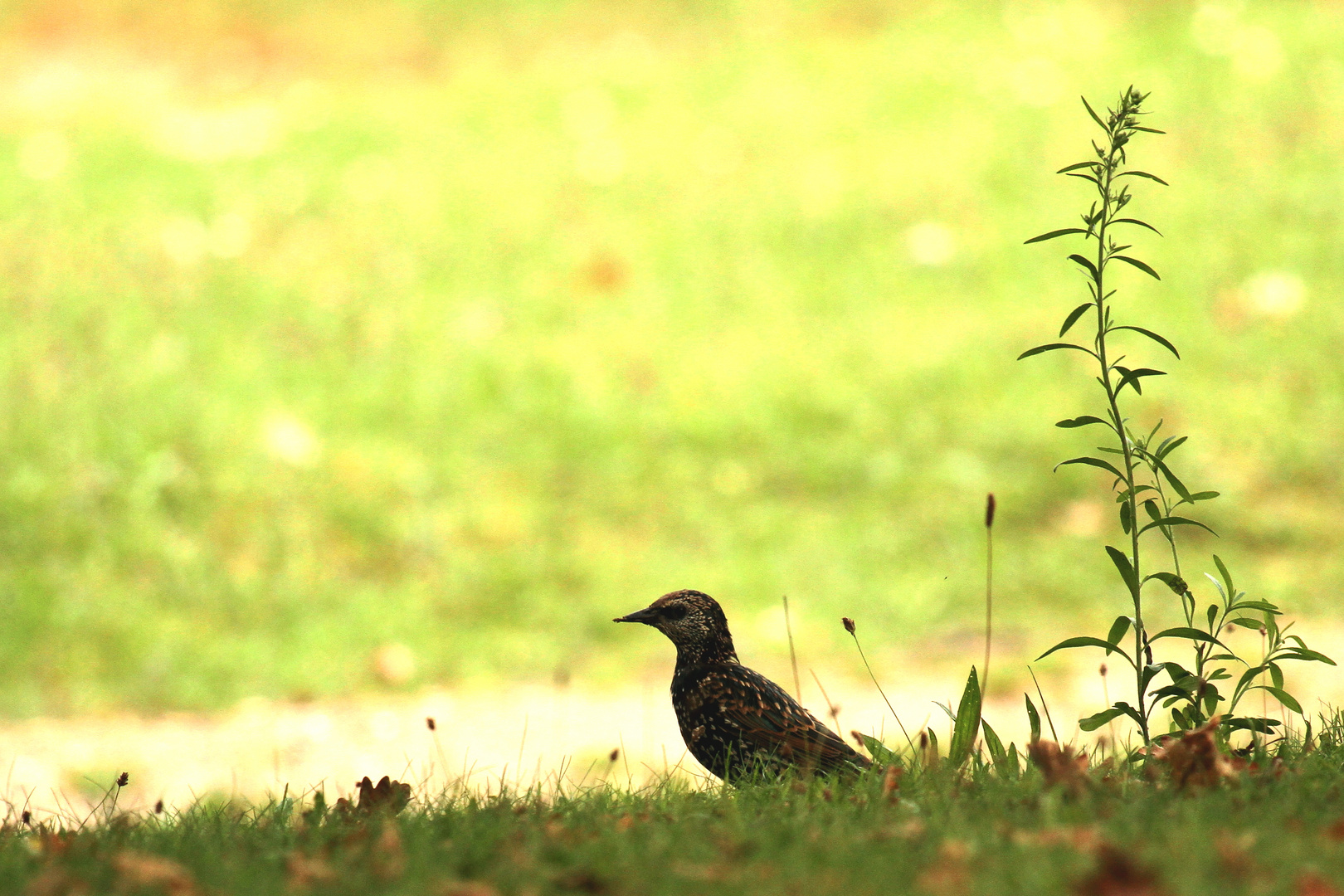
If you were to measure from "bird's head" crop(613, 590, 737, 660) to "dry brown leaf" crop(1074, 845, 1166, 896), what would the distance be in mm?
1920

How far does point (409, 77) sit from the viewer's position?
14477mm

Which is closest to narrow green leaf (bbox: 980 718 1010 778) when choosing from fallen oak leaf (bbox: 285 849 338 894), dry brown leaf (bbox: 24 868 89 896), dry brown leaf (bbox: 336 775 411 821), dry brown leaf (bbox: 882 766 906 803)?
dry brown leaf (bbox: 882 766 906 803)

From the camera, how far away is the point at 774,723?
3.89 meters

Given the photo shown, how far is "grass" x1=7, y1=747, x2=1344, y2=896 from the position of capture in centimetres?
241

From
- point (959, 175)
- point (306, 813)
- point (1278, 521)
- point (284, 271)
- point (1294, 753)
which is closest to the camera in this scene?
point (306, 813)

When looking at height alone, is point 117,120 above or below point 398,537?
above

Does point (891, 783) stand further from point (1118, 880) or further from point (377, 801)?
point (377, 801)

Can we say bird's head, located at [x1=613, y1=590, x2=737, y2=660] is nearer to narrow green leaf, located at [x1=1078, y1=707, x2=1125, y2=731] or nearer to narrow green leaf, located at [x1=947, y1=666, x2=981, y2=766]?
narrow green leaf, located at [x1=947, y1=666, x2=981, y2=766]

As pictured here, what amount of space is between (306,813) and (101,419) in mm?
7037

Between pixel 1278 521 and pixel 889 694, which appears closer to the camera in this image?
pixel 889 694

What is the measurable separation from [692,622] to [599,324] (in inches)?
274

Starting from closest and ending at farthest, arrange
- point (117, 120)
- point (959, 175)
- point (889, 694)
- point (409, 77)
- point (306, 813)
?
point (306, 813)
point (889, 694)
point (959, 175)
point (117, 120)
point (409, 77)

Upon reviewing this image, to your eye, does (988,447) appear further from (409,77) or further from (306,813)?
(409,77)

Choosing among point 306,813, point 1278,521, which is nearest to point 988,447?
point 1278,521
